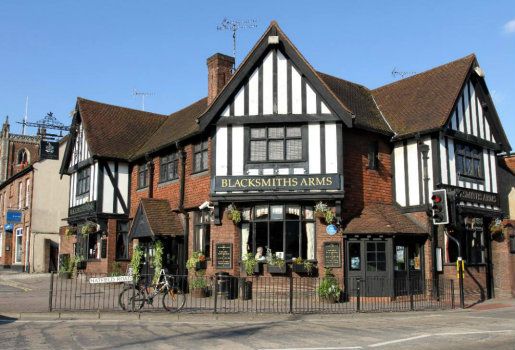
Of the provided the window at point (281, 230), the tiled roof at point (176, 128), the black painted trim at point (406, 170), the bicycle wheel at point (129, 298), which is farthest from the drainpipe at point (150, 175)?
the black painted trim at point (406, 170)

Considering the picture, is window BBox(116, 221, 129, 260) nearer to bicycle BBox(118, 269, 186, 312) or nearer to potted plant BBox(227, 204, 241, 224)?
potted plant BBox(227, 204, 241, 224)

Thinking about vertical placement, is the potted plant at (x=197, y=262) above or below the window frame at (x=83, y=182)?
below

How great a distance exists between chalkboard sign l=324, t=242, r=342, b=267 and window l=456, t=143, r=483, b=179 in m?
6.61

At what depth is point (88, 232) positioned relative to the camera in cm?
2788

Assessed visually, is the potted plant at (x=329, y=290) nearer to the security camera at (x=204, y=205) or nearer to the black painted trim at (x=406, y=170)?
the black painted trim at (x=406, y=170)

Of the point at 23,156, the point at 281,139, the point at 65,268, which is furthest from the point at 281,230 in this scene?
the point at 23,156

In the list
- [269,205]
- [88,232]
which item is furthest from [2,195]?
[269,205]

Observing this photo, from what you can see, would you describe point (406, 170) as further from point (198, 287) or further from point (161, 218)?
point (161, 218)

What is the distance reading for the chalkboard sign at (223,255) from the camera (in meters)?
20.5

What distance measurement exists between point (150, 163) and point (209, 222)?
6233 mm

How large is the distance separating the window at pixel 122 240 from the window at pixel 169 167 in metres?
4.00

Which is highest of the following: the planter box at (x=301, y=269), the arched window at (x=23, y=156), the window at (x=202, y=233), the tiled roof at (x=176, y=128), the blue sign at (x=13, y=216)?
the arched window at (x=23, y=156)

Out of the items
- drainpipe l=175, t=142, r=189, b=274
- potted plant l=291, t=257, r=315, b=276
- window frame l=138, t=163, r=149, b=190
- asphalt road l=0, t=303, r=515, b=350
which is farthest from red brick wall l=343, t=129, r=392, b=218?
window frame l=138, t=163, r=149, b=190

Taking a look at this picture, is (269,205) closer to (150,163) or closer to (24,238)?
(150,163)
